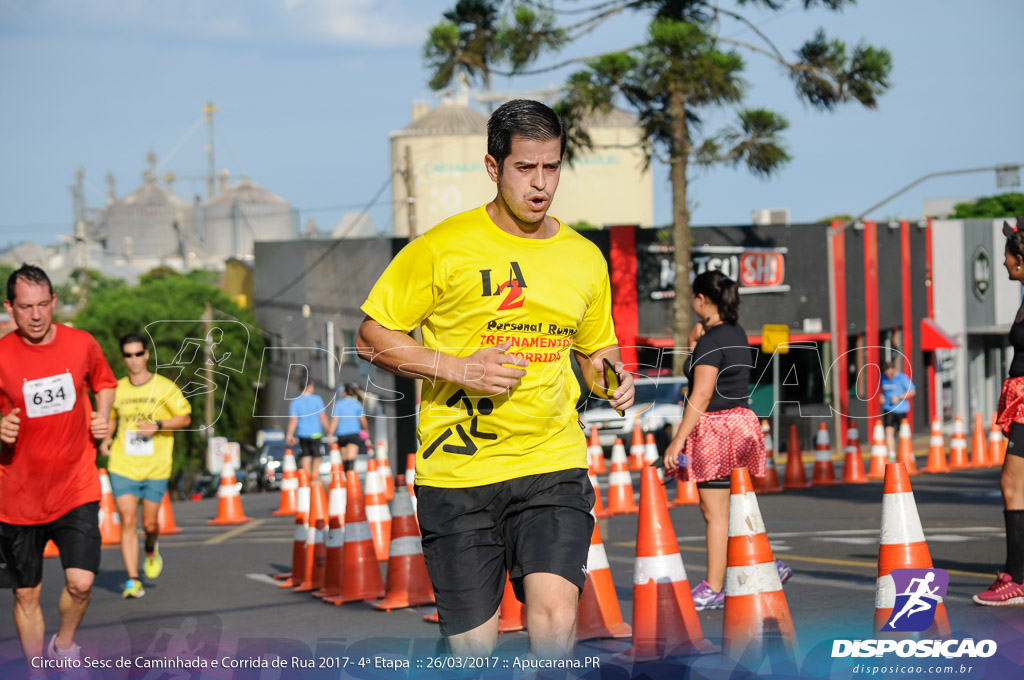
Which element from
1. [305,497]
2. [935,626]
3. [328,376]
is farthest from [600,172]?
[935,626]

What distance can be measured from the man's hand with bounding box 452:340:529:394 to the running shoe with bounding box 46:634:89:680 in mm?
3375

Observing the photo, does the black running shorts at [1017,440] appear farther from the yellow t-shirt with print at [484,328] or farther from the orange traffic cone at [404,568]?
the orange traffic cone at [404,568]

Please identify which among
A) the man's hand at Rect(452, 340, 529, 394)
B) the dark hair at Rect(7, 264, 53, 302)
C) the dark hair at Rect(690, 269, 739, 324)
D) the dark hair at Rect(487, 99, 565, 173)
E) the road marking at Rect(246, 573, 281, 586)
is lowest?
the road marking at Rect(246, 573, 281, 586)

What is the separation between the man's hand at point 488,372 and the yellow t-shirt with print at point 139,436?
248 inches

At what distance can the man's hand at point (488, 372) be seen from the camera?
3943mm

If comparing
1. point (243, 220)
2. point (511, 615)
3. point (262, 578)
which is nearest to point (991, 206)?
point (262, 578)

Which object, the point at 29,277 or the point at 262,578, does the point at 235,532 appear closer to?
the point at 262,578

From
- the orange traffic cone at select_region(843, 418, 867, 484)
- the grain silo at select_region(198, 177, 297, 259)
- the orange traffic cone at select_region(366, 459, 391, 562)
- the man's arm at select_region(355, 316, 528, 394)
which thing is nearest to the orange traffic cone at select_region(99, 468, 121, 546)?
the orange traffic cone at select_region(366, 459, 391, 562)

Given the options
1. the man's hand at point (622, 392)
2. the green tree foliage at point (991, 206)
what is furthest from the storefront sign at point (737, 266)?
the man's hand at point (622, 392)

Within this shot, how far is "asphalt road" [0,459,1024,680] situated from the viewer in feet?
19.8

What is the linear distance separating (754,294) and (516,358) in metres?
32.0

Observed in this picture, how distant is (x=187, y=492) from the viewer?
3594 centimetres

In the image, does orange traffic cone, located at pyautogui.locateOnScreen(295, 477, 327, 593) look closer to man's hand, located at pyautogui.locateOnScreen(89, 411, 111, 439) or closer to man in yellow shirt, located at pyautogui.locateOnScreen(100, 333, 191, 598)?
man in yellow shirt, located at pyautogui.locateOnScreen(100, 333, 191, 598)

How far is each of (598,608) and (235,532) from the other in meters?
9.40
